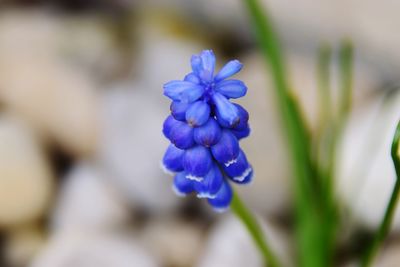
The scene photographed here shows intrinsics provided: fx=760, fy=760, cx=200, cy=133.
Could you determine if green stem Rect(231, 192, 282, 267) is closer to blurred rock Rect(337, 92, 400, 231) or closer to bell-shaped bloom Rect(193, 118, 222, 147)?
bell-shaped bloom Rect(193, 118, 222, 147)

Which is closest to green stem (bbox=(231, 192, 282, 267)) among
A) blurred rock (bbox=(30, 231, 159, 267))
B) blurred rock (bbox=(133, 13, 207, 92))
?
blurred rock (bbox=(30, 231, 159, 267))

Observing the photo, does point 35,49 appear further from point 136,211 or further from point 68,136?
point 136,211

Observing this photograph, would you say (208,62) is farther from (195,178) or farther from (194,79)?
(195,178)

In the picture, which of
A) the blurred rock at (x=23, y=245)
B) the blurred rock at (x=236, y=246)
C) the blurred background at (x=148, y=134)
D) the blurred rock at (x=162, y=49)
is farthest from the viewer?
the blurred rock at (x=162, y=49)

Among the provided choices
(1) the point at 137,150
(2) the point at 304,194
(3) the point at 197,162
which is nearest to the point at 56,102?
(1) the point at 137,150

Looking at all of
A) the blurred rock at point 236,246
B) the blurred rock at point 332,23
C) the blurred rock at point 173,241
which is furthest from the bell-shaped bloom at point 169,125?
the blurred rock at point 332,23

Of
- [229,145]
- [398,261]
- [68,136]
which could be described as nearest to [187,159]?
[229,145]

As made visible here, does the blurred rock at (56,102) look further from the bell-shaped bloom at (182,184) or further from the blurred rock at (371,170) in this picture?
the bell-shaped bloom at (182,184)
